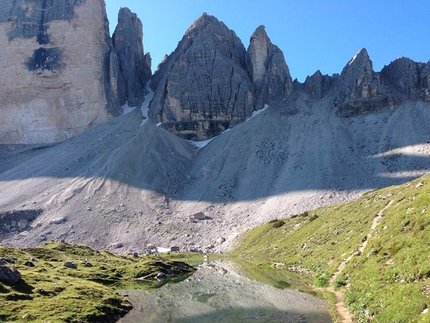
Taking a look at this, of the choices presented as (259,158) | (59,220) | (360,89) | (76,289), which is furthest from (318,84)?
(76,289)

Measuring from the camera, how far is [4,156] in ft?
422

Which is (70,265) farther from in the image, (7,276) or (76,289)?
(7,276)

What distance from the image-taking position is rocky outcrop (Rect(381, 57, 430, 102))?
105375mm

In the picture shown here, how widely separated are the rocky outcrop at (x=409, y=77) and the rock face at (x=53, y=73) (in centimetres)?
9584

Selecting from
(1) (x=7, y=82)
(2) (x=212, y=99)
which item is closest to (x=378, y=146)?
(2) (x=212, y=99)

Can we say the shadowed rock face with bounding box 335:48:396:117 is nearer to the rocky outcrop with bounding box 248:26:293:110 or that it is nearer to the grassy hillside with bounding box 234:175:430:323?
the rocky outcrop with bounding box 248:26:293:110

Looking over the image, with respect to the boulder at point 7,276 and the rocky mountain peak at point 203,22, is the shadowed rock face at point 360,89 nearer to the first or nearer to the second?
the rocky mountain peak at point 203,22

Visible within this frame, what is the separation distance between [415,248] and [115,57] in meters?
145

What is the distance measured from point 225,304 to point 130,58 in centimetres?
14929

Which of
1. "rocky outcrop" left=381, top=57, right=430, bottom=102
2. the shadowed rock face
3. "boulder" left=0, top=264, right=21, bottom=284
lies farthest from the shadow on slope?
"boulder" left=0, top=264, right=21, bottom=284

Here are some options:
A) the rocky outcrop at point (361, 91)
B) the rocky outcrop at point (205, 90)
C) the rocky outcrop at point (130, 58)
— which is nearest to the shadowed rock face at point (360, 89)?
the rocky outcrop at point (361, 91)

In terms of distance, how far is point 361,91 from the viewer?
111250 millimetres

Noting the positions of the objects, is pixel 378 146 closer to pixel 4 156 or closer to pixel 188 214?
pixel 188 214

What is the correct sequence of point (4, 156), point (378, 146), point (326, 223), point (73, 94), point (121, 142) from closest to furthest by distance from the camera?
1. point (326, 223)
2. point (378, 146)
3. point (121, 142)
4. point (4, 156)
5. point (73, 94)
